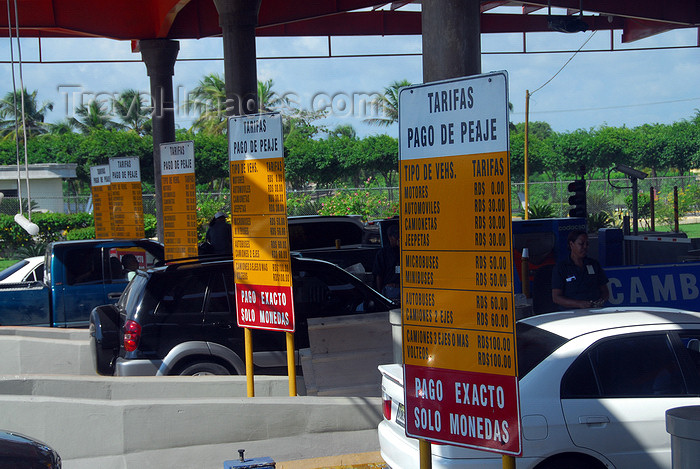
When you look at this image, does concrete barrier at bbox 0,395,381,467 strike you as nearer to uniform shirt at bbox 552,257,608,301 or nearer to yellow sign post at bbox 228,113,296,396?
yellow sign post at bbox 228,113,296,396

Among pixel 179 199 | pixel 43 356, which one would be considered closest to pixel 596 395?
pixel 179 199

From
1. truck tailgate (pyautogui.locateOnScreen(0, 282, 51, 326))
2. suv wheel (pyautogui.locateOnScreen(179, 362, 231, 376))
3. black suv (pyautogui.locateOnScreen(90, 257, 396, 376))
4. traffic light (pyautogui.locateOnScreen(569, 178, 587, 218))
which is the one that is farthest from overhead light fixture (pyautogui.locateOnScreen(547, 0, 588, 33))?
truck tailgate (pyautogui.locateOnScreen(0, 282, 51, 326))

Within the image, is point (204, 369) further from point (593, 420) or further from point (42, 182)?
point (42, 182)

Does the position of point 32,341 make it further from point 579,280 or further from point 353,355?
point 579,280

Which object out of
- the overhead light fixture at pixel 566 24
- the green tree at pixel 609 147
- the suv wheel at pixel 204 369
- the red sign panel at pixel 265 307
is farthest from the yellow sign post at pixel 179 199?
the green tree at pixel 609 147

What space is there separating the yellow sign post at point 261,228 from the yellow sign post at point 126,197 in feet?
21.7

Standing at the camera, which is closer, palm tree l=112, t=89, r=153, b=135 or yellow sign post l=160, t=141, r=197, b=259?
yellow sign post l=160, t=141, r=197, b=259

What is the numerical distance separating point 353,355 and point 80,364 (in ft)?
14.0

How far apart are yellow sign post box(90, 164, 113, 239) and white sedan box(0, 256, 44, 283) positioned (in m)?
1.78

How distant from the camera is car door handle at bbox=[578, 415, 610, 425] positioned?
5.12 m

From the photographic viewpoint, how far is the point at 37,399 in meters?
6.53

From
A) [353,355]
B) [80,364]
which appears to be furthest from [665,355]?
[80,364]

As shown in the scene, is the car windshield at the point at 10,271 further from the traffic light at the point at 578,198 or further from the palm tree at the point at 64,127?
the palm tree at the point at 64,127

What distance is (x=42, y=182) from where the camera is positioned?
42875 millimetres
